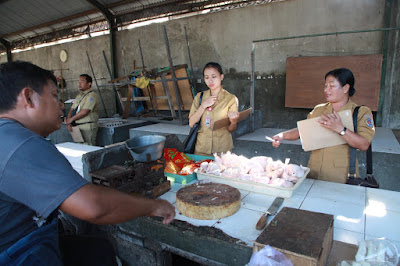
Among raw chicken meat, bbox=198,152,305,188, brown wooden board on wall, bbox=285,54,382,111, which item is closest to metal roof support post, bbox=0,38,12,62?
brown wooden board on wall, bbox=285,54,382,111

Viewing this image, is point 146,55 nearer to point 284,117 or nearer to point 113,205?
point 284,117

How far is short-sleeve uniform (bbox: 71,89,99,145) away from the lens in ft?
15.9

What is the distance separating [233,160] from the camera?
2.18 meters

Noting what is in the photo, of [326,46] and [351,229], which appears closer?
[351,229]

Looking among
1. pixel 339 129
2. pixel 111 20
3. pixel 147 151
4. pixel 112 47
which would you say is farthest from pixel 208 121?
pixel 111 20

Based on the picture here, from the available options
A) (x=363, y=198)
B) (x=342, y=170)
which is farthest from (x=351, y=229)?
(x=342, y=170)

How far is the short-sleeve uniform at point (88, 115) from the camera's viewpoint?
4.84 m

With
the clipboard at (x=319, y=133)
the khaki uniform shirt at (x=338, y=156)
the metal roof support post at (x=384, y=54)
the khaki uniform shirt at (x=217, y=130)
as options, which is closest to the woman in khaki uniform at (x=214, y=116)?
the khaki uniform shirt at (x=217, y=130)

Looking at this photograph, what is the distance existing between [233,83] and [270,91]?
1027mm

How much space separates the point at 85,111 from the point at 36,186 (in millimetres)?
→ 4179

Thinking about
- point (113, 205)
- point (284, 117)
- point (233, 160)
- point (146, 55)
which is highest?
point (146, 55)

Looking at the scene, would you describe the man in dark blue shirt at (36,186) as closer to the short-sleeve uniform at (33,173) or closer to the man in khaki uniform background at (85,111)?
the short-sleeve uniform at (33,173)

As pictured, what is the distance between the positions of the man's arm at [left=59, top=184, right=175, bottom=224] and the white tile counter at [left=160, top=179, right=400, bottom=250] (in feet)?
1.59

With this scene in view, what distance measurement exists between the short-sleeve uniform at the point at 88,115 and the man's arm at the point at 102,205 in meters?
4.09
